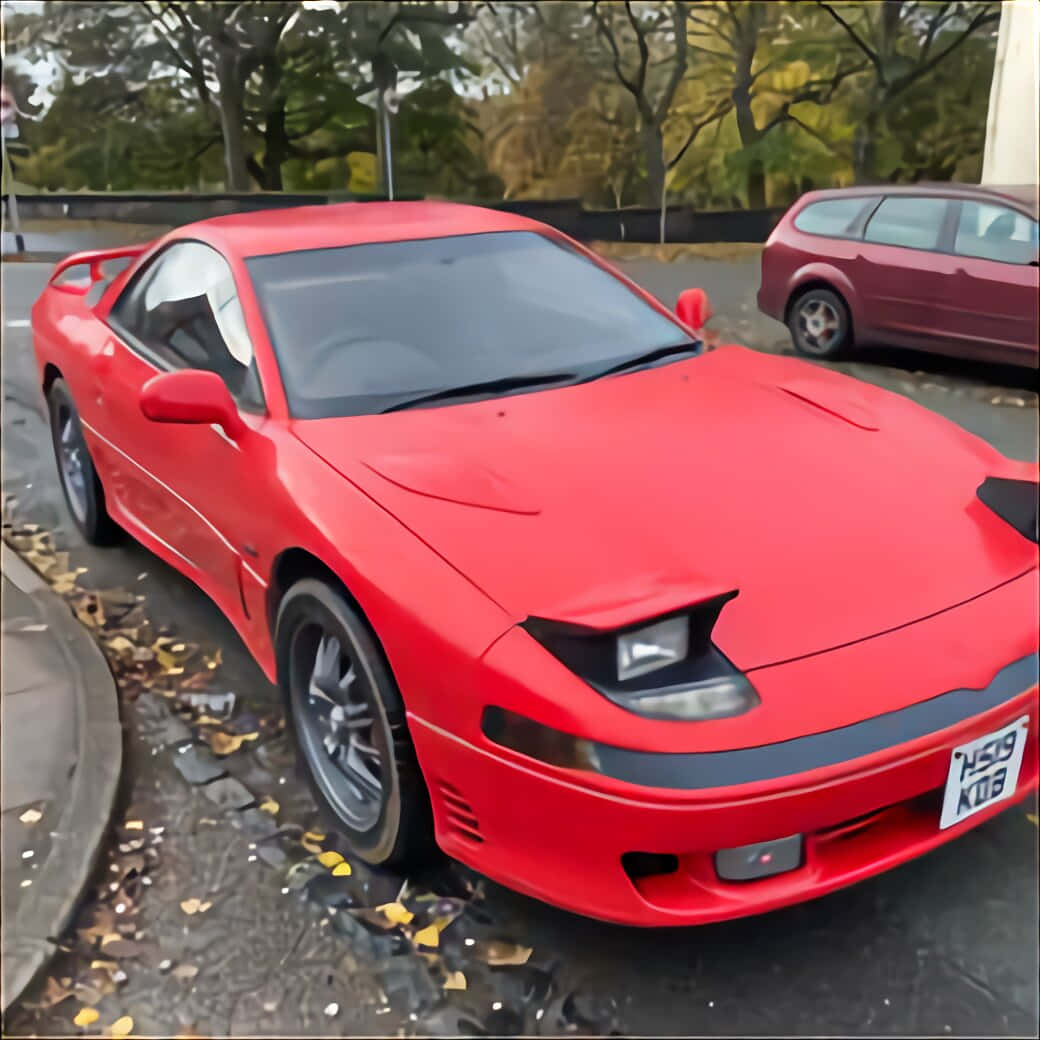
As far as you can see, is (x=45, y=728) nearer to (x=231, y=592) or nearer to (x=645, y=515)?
(x=231, y=592)

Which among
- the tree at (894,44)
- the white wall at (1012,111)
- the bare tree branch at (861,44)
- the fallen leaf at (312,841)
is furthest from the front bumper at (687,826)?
the bare tree branch at (861,44)

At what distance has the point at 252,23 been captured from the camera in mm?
2312

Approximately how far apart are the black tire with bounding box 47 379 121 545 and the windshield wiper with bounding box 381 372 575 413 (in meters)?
1.68

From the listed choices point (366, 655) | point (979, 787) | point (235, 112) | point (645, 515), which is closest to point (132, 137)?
point (235, 112)

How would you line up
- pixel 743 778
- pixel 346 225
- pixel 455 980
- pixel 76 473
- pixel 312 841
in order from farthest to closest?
pixel 76 473 → pixel 346 225 → pixel 312 841 → pixel 455 980 → pixel 743 778

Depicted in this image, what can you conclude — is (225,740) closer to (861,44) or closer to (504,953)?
(504,953)

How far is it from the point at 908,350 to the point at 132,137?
1.85 metres

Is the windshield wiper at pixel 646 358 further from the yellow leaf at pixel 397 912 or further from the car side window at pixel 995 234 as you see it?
the yellow leaf at pixel 397 912

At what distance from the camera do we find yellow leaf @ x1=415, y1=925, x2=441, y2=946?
80.5 inches

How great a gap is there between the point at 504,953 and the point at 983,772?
972mm

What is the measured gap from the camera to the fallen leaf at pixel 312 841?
7.66 ft

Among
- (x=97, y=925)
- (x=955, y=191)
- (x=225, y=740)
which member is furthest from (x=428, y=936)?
(x=955, y=191)

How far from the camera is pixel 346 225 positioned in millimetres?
2516

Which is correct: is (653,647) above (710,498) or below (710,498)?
below
